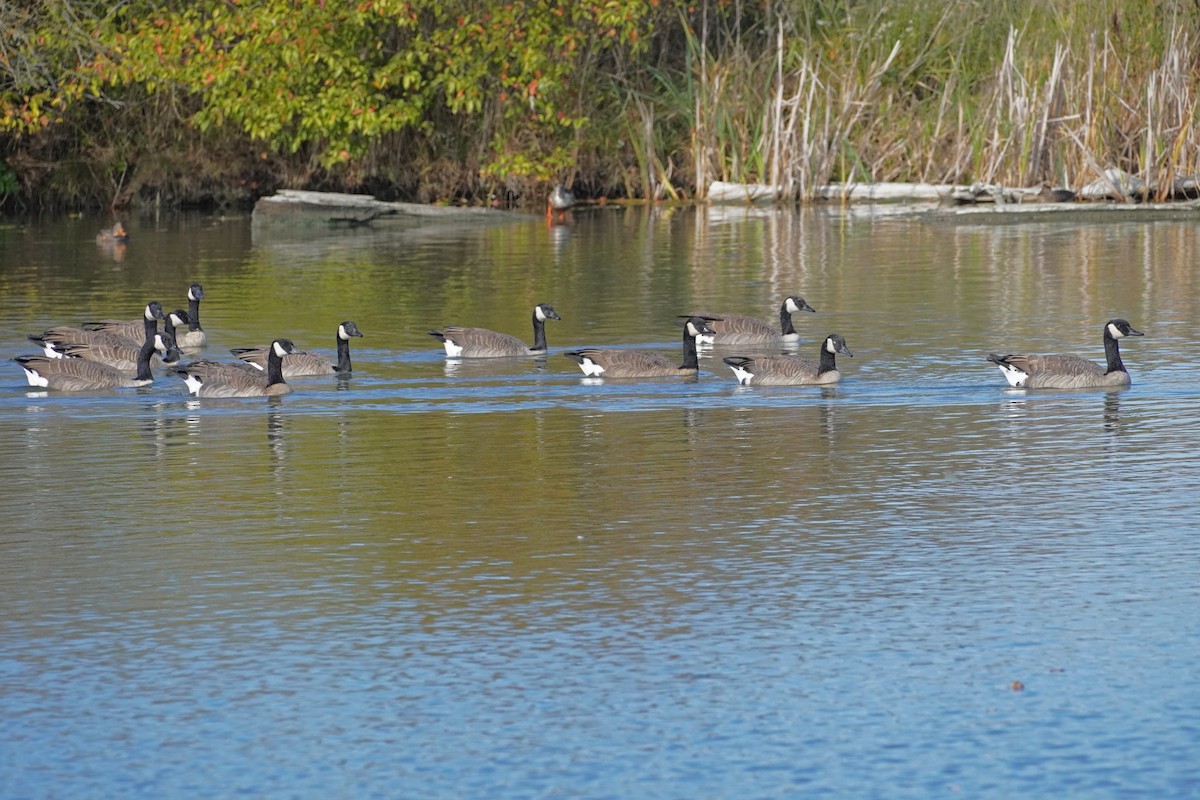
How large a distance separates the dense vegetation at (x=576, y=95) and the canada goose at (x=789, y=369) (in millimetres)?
17281

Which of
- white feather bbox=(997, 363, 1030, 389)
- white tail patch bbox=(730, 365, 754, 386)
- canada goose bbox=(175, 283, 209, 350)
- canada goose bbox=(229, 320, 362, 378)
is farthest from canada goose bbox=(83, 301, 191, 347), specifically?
white feather bbox=(997, 363, 1030, 389)

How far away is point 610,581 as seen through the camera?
9562 millimetres

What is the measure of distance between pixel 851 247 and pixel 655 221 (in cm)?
721

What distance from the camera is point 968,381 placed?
53.0 ft

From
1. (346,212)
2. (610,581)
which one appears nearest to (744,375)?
(610,581)

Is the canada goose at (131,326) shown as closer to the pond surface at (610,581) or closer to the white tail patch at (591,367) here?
the pond surface at (610,581)

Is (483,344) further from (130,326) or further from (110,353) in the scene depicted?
(130,326)

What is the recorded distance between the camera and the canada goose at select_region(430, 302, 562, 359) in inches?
715

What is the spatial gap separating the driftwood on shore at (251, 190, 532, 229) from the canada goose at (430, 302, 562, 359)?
62.4 ft

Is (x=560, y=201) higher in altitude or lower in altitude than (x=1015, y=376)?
higher

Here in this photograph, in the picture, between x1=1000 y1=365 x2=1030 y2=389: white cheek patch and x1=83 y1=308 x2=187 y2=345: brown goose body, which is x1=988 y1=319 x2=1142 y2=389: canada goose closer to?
x1=1000 y1=365 x2=1030 y2=389: white cheek patch

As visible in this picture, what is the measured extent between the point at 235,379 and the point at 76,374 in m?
1.42

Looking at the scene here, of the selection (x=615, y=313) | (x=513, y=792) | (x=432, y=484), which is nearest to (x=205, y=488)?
(x=432, y=484)

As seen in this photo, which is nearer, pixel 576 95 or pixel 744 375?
pixel 744 375
